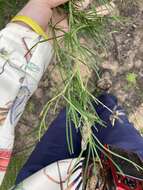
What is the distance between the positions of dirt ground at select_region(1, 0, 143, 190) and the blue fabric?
0.61 ft

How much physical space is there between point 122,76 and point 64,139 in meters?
0.36

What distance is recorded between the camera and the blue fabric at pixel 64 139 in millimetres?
1188

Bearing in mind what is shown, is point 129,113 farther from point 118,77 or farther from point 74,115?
point 74,115

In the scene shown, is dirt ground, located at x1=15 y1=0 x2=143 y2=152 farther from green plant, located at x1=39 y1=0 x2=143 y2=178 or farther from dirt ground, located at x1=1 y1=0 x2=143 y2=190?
green plant, located at x1=39 y1=0 x2=143 y2=178

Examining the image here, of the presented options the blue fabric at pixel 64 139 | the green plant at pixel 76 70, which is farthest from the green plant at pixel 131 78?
the green plant at pixel 76 70

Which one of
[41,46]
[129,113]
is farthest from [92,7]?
[129,113]

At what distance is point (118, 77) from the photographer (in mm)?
1558

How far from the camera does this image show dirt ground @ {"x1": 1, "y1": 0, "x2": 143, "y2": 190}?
4.99 ft

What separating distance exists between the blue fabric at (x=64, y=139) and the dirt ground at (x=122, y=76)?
185 millimetres

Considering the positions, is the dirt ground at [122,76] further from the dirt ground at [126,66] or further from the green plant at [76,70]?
the green plant at [76,70]

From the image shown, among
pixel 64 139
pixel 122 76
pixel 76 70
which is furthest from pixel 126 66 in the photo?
pixel 76 70

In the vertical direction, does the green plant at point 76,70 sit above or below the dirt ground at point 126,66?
above

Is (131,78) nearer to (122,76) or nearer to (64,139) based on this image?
(122,76)

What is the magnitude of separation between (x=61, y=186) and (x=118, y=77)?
57 centimetres
